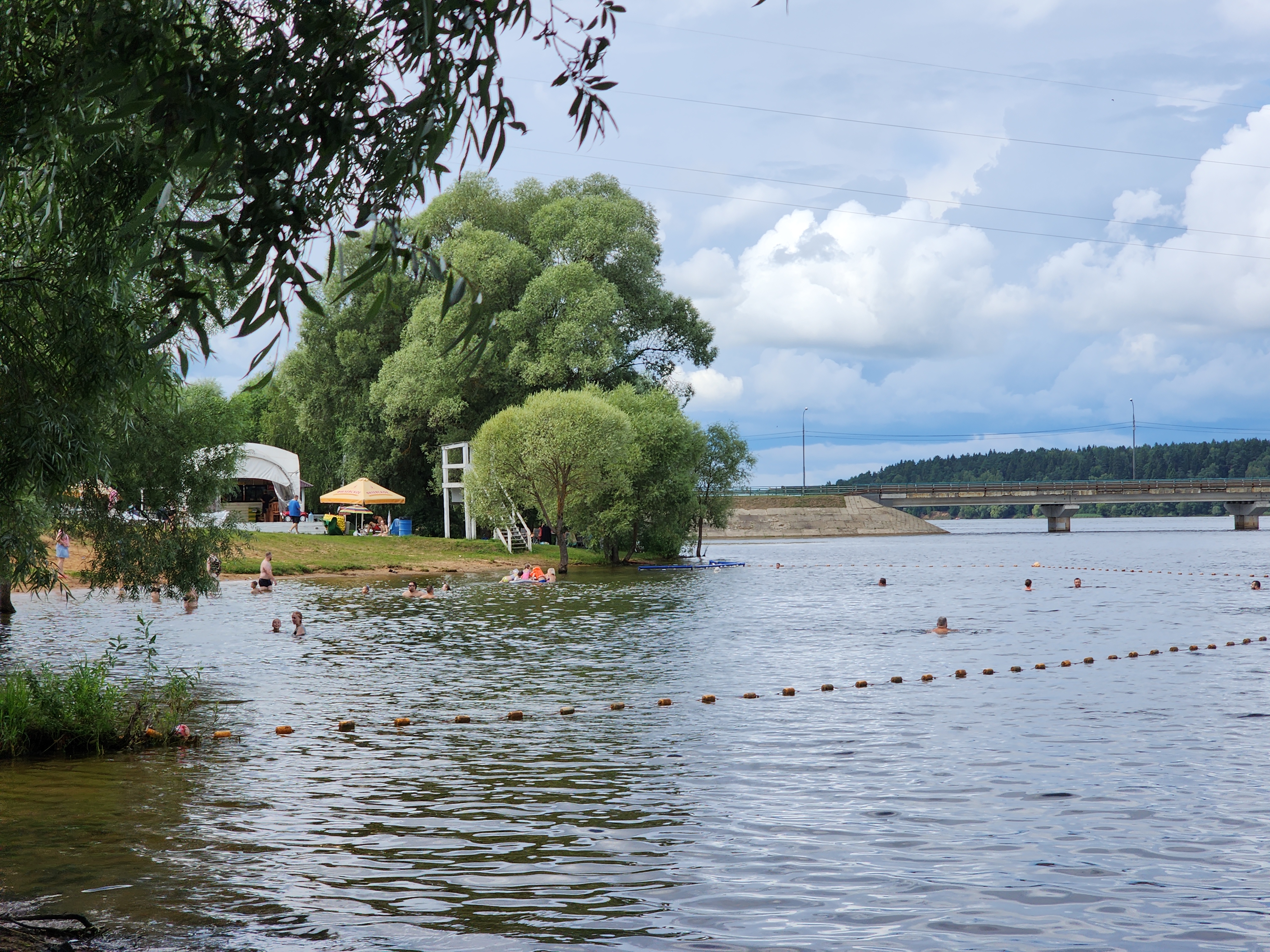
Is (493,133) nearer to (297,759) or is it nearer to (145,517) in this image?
(297,759)

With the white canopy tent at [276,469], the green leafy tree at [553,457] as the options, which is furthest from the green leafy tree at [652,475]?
the white canopy tent at [276,469]

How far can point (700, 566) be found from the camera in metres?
61.7

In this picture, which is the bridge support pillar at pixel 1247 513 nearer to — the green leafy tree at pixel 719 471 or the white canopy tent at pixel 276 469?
the green leafy tree at pixel 719 471

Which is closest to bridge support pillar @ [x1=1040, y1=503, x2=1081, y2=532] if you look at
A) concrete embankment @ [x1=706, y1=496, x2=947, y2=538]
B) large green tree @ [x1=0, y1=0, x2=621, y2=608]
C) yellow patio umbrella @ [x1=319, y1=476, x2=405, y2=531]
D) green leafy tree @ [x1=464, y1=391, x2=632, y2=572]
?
concrete embankment @ [x1=706, y1=496, x2=947, y2=538]

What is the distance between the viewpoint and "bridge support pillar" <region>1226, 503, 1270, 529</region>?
120 metres

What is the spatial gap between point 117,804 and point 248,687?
851 cm

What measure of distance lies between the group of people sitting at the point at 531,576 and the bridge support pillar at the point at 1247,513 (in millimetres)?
99085

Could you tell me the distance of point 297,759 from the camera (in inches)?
544

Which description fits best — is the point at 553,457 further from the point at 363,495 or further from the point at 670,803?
the point at 670,803

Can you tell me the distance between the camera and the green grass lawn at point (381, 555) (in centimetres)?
4956

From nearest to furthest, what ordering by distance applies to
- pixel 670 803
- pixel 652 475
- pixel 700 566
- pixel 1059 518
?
pixel 670 803 → pixel 652 475 → pixel 700 566 → pixel 1059 518

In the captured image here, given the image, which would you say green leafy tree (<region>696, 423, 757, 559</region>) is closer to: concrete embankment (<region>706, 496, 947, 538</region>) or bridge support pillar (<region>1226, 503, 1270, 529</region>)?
concrete embankment (<region>706, 496, 947, 538</region>)

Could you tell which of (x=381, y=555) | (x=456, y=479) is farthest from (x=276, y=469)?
(x=381, y=555)

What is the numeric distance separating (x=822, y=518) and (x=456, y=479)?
64969 millimetres
